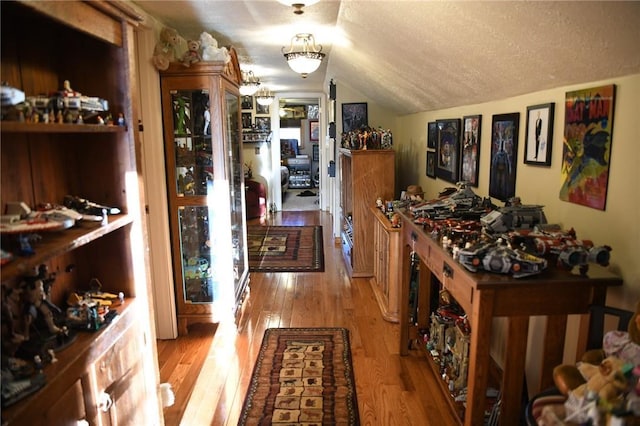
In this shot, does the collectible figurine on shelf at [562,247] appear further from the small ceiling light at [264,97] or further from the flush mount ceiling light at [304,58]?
the small ceiling light at [264,97]

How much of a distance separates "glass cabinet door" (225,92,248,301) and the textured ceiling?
590 mm

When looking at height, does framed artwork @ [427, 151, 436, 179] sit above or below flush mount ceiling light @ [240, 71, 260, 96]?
below

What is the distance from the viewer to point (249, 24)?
302 centimetres

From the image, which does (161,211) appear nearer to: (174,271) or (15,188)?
(174,271)

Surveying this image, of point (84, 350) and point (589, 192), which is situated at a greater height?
point (589, 192)

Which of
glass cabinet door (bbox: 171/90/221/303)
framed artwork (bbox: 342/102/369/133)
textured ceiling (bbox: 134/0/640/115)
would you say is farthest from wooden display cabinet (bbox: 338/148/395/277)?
glass cabinet door (bbox: 171/90/221/303)

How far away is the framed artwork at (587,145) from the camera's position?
5.35 ft

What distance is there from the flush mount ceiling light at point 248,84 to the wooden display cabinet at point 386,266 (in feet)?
7.57

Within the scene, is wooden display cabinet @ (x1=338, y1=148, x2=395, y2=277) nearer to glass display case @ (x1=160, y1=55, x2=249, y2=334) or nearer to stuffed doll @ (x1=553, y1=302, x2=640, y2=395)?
glass display case @ (x1=160, y1=55, x2=249, y2=334)

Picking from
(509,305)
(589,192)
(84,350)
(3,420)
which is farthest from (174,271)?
(589,192)

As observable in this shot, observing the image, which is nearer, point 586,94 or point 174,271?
point 586,94

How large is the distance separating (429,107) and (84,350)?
11.5 ft

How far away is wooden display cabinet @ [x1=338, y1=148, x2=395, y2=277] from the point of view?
4.21m

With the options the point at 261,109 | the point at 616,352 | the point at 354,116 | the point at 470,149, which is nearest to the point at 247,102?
the point at 261,109
